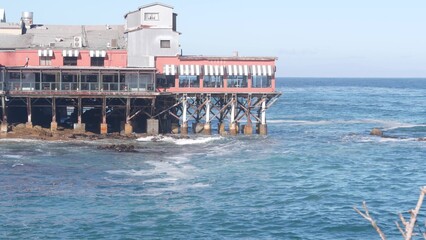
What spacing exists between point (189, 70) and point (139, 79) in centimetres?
502

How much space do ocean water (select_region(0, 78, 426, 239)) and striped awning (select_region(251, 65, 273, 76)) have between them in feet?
22.1

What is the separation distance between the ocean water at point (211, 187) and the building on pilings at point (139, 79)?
16.6 feet

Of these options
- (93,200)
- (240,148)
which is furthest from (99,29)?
(93,200)

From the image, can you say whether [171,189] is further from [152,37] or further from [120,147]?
[152,37]

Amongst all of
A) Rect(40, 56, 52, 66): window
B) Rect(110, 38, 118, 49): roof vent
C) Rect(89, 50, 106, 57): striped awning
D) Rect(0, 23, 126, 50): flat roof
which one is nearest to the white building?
Rect(110, 38, 118, 49): roof vent

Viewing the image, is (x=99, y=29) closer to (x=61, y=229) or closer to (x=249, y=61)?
(x=249, y=61)

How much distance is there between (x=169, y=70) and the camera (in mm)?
69938

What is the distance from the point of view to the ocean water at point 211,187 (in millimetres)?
31828

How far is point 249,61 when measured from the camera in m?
71.2

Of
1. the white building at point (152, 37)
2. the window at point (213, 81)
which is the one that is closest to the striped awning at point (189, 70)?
the window at point (213, 81)

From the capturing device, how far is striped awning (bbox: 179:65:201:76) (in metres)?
69.8

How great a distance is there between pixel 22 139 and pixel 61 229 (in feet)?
107

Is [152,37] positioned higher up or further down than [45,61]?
higher up

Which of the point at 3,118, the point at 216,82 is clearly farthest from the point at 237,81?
the point at 3,118
